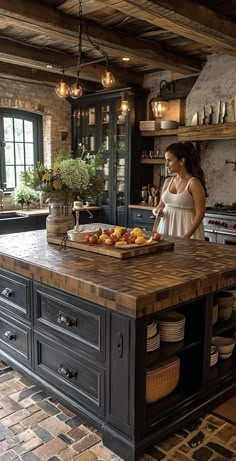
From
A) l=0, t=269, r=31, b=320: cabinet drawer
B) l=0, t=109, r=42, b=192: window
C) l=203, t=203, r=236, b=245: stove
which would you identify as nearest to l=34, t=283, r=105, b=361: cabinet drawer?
l=0, t=269, r=31, b=320: cabinet drawer

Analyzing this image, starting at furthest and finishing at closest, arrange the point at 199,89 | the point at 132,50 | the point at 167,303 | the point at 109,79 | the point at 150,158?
the point at 150,158 → the point at 199,89 → the point at 132,50 → the point at 109,79 → the point at 167,303

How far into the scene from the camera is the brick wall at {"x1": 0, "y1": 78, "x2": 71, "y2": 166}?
6.27 meters

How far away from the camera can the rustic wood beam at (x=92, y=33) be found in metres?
3.42

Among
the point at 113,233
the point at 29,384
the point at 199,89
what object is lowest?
the point at 29,384

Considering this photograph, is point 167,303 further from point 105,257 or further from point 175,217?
point 175,217

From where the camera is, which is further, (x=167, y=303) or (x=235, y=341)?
(x=235, y=341)

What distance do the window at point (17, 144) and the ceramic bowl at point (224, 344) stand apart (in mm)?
4641

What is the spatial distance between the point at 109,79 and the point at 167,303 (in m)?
2.19

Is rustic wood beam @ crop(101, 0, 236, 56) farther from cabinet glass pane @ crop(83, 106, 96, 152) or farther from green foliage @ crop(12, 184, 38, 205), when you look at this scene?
green foliage @ crop(12, 184, 38, 205)

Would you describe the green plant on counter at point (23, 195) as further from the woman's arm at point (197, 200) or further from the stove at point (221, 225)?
the woman's arm at point (197, 200)

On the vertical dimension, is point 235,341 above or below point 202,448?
above

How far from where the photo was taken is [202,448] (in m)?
2.14

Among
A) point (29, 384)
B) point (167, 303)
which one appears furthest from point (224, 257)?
point (29, 384)

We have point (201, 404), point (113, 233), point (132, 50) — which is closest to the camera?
point (201, 404)
